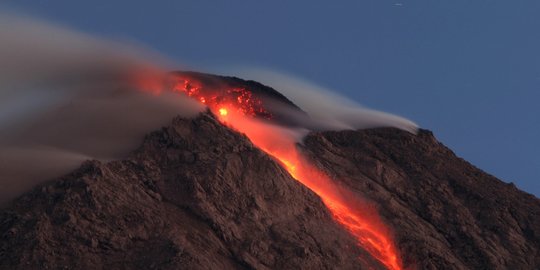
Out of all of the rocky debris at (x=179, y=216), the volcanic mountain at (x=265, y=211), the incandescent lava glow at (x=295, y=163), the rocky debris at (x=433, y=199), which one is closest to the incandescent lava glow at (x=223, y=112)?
the incandescent lava glow at (x=295, y=163)

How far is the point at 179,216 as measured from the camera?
61969 mm

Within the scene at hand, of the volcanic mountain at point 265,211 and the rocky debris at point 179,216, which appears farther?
the volcanic mountain at point 265,211

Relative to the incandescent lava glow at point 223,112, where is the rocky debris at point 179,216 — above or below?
below

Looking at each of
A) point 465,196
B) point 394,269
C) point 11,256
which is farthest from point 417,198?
point 11,256

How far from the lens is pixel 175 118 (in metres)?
73.3

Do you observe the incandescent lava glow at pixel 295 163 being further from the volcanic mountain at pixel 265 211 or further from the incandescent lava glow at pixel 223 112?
the volcanic mountain at pixel 265 211

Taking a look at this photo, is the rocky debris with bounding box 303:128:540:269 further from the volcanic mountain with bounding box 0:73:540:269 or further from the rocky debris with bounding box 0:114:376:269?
the rocky debris with bounding box 0:114:376:269

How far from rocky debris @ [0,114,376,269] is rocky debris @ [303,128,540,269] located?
19.6ft

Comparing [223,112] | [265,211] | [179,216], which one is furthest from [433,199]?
[179,216]

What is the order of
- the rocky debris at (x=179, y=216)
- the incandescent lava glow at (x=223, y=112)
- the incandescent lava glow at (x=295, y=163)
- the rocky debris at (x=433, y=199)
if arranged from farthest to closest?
the incandescent lava glow at (x=223, y=112), the rocky debris at (x=433, y=199), the incandescent lava glow at (x=295, y=163), the rocky debris at (x=179, y=216)

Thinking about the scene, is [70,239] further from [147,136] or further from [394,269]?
[394,269]

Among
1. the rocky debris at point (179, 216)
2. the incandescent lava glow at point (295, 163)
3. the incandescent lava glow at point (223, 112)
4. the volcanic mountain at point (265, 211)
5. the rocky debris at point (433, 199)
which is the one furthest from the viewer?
the incandescent lava glow at point (223, 112)

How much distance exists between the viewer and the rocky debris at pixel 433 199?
69438mm

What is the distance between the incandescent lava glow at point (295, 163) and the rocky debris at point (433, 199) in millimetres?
925
